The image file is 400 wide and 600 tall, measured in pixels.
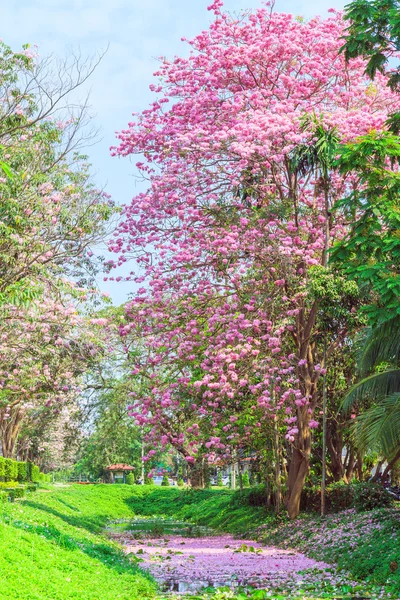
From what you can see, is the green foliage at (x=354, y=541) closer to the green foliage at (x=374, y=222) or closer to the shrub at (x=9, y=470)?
the green foliage at (x=374, y=222)

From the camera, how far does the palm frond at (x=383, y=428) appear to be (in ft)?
47.8

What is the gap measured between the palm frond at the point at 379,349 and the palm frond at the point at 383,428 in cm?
95

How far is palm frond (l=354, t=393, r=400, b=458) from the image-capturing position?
14.6m

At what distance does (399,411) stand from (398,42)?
6957 mm

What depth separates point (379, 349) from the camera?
1606cm

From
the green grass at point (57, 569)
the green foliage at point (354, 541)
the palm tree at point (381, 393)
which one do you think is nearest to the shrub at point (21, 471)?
the green foliage at point (354, 541)

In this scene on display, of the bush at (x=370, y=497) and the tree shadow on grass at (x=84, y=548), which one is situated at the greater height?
the bush at (x=370, y=497)

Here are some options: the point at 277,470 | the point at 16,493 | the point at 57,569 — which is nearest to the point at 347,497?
the point at 277,470

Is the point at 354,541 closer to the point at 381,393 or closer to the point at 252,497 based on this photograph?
the point at 381,393

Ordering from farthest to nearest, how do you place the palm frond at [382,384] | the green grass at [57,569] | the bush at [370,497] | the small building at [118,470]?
1. the small building at [118,470]
2. the bush at [370,497]
3. the palm frond at [382,384]
4. the green grass at [57,569]

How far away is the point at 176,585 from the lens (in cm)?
1230

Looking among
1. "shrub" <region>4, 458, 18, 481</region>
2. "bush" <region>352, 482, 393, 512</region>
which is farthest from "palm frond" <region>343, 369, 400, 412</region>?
"shrub" <region>4, 458, 18, 481</region>

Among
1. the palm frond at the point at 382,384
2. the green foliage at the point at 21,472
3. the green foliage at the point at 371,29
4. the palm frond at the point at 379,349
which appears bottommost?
the green foliage at the point at 21,472

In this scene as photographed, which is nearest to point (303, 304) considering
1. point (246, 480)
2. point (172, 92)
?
point (172, 92)
